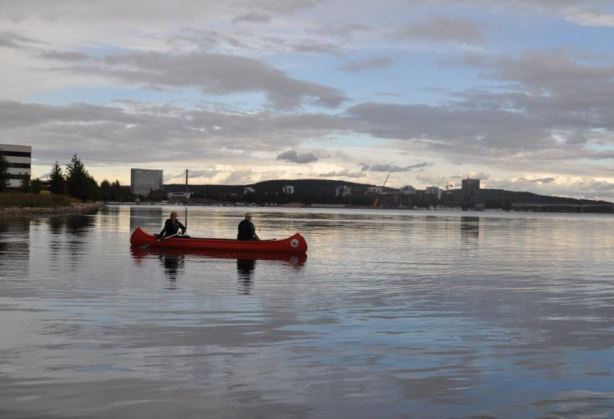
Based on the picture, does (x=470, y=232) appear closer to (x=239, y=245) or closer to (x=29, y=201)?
(x=239, y=245)

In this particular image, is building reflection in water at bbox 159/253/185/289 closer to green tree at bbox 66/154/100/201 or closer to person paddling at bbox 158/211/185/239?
person paddling at bbox 158/211/185/239

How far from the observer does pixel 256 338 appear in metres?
13.5

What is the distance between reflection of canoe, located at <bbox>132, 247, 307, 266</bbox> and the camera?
105 feet

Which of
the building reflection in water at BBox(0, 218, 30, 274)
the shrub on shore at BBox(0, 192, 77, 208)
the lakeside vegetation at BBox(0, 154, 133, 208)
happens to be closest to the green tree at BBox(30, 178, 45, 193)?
the lakeside vegetation at BBox(0, 154, 133, 208)

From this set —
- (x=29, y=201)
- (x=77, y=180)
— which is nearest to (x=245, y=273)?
(x=29, y=201)

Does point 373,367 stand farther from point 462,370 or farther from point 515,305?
point 515,305

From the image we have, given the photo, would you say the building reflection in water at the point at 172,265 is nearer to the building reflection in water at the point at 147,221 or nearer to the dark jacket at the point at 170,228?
the dark jacket at the point at 170,228

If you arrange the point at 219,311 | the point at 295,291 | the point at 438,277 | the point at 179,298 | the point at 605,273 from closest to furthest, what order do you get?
1. the point at 219,311
2. the point at 179,298
3. the point at 295,291
4. the point at 438,277
5. the point at 605,273

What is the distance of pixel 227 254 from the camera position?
33500mm

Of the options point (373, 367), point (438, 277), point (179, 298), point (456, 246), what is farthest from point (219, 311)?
point (456, 246)

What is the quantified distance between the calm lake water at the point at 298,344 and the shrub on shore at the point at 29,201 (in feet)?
243

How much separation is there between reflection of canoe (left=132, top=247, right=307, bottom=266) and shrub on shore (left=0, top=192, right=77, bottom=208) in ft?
210

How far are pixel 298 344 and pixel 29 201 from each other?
97492 millimetres

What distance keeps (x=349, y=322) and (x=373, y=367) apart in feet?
13.7
